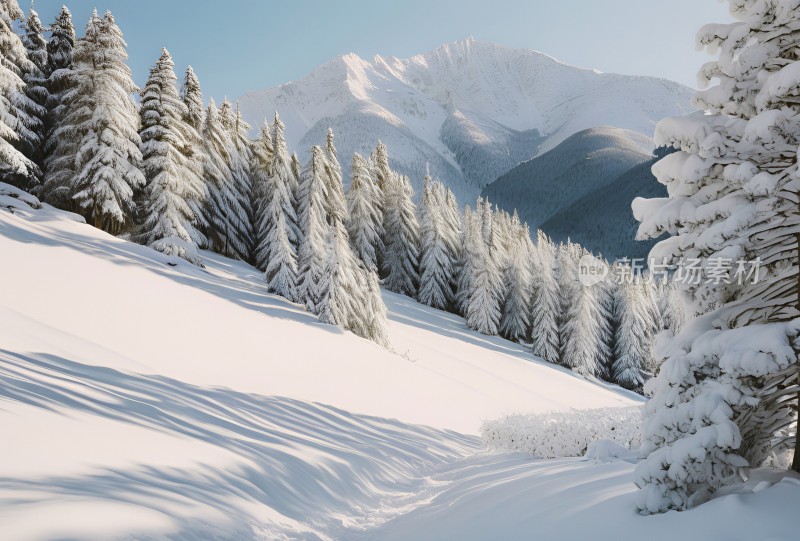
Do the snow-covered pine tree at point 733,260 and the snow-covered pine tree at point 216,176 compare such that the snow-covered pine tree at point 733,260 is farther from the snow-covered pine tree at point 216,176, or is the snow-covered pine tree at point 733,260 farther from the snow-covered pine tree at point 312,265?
the snow-covered pine tree at point 216,176

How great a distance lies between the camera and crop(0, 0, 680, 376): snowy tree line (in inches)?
905

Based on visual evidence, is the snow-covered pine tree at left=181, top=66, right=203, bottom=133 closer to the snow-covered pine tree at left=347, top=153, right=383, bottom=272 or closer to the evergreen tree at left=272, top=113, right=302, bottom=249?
the evergreen tree at left=272, top=113, right=302, bottom=249

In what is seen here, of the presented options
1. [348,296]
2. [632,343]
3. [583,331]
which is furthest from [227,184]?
[632,343]

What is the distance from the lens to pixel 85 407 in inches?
260

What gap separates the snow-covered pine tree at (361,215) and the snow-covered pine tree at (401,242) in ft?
8.27

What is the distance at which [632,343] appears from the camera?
48.2 meters

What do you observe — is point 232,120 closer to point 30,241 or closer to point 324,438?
point 30,241

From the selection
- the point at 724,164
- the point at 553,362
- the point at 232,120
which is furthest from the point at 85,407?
the point at 553,362

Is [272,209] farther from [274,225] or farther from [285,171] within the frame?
[285,171]

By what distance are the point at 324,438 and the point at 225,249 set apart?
2957cm

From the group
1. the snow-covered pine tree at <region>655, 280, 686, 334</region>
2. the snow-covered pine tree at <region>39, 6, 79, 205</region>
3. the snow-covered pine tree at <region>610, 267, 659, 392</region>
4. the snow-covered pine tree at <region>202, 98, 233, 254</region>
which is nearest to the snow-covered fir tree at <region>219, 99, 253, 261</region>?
the snow-covered pine tree at <region>202, 98, 233, 254</region>

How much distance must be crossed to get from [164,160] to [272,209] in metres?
8.05

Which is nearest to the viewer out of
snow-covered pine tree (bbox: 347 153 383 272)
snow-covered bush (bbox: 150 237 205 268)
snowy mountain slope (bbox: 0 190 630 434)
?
snowy mountain slope (bbox: 0 190 630 434)

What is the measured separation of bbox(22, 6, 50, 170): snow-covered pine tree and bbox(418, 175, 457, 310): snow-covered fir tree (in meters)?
32.7
